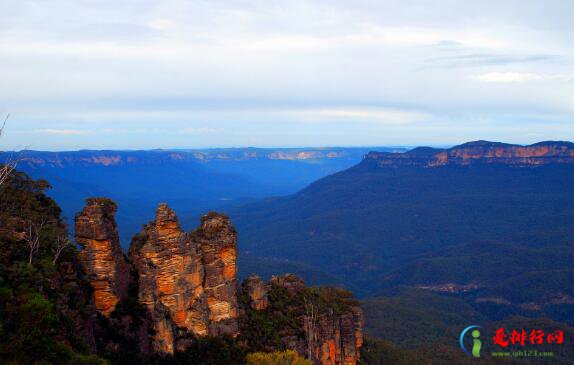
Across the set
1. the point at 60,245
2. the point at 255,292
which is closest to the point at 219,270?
the point at 255,292

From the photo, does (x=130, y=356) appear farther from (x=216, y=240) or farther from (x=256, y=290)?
(x=256, y=290)

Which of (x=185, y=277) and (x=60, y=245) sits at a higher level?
(x=60, y=245)

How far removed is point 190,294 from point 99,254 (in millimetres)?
6049

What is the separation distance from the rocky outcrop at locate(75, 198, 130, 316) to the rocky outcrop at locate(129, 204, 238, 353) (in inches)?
69.8

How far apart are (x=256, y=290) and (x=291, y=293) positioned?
15.0 ft

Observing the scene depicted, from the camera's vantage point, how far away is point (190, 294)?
30.5 metres

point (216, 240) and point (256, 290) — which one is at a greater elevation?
point (216, 240)

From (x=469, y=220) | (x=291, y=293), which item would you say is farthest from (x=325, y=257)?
(x=291, y=293)

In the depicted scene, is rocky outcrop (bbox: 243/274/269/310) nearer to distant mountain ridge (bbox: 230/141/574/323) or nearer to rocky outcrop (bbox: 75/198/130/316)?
rocky outcrop (bbox: 75/198/130/316)

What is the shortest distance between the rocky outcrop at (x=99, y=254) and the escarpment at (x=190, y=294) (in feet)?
0.16

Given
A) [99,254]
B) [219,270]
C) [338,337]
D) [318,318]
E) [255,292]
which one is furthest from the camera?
[338,337]

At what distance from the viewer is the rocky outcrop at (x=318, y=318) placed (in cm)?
3669

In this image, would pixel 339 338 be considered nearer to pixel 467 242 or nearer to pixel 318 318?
pixel 318 318

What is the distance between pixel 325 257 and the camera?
146000 mm
